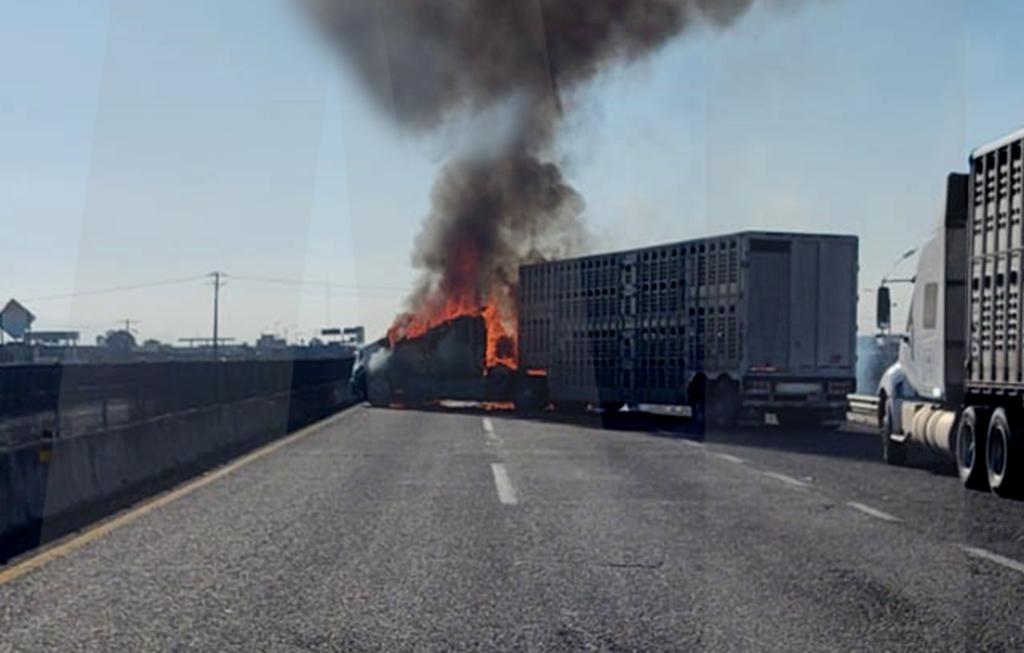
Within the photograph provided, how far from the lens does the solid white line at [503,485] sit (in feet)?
48.7

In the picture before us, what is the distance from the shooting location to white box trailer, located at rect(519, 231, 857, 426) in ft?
93.1

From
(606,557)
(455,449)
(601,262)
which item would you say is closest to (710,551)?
(606,557)

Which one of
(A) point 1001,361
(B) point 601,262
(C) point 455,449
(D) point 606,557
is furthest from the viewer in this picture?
(B) point 601,262

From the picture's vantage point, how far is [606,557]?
35.4 feet

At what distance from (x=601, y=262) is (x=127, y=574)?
85.0 feet

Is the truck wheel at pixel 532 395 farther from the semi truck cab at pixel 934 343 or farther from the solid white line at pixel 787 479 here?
the solid white line at pixel 787 479

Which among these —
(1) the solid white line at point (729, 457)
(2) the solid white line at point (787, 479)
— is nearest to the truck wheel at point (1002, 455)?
(2) the solid white line at point (787, 479)

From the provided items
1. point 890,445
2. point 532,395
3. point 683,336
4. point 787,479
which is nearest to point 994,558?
point 787,479

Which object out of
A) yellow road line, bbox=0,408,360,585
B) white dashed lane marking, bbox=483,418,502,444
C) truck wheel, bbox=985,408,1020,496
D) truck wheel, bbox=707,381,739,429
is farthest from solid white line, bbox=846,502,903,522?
truck wheel, bbox=707,381,739,429

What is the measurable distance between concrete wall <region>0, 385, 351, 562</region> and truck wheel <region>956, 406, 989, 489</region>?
375 inches

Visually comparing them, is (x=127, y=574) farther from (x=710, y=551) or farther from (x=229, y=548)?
(x=710, y=551)

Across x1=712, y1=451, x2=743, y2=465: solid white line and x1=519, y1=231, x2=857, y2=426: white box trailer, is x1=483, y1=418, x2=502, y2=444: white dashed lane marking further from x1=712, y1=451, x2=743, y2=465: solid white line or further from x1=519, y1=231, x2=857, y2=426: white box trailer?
x1=712, y1=451, x2=743, y2=465: solid white line

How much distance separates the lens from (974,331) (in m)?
16.5

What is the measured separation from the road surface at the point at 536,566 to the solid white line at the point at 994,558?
41 millimetres
